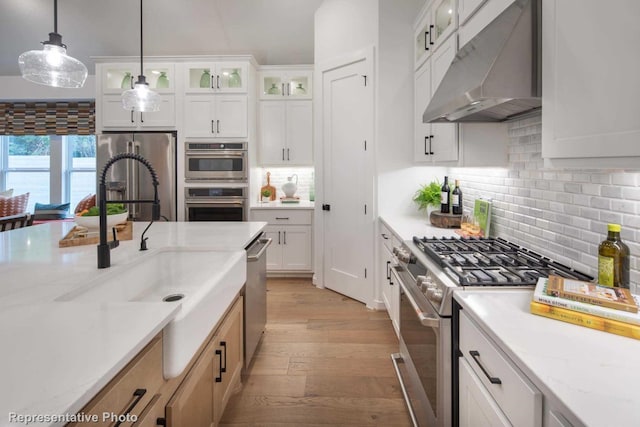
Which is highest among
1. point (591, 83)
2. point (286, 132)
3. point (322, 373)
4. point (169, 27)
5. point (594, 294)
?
point (169, 27)

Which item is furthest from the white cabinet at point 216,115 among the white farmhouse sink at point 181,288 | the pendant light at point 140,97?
the white farmhouse sink at point 181,288

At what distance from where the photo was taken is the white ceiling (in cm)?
434

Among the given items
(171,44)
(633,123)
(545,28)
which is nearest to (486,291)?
(633,123)

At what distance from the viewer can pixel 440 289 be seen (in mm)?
1446

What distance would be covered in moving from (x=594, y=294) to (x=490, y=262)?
1.85ft

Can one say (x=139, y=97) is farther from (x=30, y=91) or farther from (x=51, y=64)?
(x=30, y=91)

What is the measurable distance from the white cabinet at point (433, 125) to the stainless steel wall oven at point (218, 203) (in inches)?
91.1

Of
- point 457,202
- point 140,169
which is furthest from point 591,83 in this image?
point 140,169

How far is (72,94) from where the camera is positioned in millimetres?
5535

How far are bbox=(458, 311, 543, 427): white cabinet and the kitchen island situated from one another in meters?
0.92

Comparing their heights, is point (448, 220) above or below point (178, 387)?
above

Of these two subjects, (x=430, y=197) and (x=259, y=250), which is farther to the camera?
(x=430, y=197)

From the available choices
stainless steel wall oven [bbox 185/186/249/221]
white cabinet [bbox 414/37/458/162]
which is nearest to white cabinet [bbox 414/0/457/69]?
white cabinet [bbox 414/37/458/162]

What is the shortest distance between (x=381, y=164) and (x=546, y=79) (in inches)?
83.1
